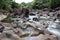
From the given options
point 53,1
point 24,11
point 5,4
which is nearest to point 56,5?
point 53,1

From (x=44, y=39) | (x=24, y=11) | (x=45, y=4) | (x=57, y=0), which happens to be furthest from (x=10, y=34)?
(x=45, y=4)

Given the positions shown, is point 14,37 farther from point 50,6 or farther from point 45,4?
point 45,4

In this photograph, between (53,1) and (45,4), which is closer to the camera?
(53,1)

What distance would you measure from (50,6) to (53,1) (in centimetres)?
173

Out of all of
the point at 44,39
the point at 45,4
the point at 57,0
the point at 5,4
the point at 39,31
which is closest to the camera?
the point at 44,39

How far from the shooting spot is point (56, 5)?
4459cm

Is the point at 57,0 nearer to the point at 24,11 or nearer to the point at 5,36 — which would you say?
the point at 24,11

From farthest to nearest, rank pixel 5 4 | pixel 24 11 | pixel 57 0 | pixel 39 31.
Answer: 1. pixel 57 0
2. pixel 5 4
3. pixel 24 11
4. pixel 39 31

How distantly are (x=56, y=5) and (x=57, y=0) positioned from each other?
1369 mm

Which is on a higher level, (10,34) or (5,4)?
(10,34)

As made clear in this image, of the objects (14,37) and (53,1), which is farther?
(53,1)

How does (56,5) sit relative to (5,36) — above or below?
below

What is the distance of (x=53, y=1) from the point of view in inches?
1768

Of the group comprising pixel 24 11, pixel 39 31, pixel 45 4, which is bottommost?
pixel 45 4
